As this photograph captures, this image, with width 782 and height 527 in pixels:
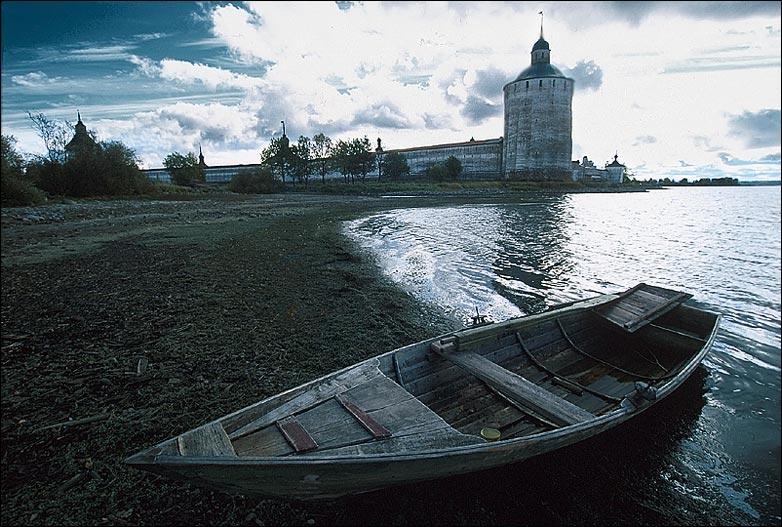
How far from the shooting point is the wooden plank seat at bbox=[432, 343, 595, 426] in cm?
352

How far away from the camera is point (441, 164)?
231ft

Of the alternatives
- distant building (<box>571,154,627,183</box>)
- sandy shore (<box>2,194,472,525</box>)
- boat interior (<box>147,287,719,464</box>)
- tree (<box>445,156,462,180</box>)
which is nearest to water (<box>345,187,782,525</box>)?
boat interior (<box>147,287,719,464</box>)

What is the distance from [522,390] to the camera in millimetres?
3906

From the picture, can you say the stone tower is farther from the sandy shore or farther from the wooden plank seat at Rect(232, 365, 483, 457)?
the wooden plank seat at Rect(232, 365, 483, 457)

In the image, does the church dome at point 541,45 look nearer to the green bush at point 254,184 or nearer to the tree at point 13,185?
the green bush at point 254,184

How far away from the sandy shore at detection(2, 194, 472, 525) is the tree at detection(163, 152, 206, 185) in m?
60.0

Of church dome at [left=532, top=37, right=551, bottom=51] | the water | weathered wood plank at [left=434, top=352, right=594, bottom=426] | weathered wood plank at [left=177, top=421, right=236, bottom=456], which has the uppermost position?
church dome at [left=532, top=37, right=551, bottom=51]

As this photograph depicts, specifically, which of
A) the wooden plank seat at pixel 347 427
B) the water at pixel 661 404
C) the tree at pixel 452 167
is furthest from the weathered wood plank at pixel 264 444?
the tree at pixel 452 167

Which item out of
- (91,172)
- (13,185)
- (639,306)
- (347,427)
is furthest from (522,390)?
(91,172)

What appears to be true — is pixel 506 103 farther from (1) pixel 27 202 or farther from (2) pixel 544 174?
(1) pixel 27 202

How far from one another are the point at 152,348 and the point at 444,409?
14.8 ft

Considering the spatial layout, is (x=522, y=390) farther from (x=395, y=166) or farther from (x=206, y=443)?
(x=395, y=166)

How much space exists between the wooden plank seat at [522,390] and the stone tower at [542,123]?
68.6 meters

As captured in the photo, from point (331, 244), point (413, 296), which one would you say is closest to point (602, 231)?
point (331, 244)
